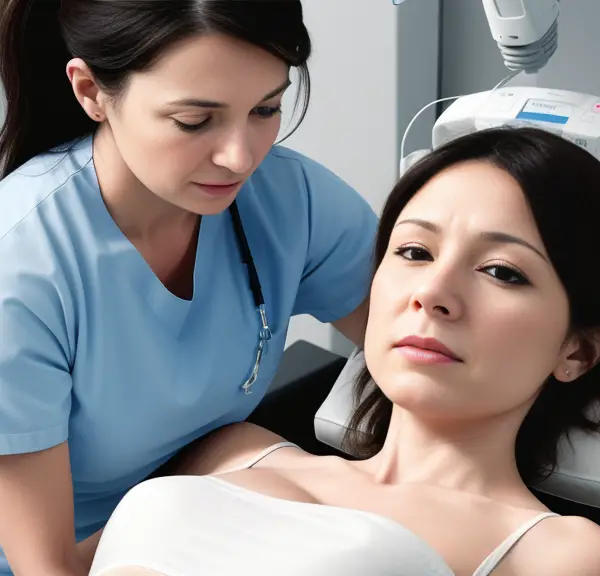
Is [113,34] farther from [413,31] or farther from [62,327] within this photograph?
[413,31]

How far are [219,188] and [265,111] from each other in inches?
4.3

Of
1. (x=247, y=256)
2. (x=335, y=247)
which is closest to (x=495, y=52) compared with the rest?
(x=335, y=247)

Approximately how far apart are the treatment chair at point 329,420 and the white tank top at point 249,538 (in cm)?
23

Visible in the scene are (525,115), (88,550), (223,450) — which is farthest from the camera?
(525,115)

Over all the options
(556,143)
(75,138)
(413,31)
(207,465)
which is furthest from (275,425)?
(413,31)

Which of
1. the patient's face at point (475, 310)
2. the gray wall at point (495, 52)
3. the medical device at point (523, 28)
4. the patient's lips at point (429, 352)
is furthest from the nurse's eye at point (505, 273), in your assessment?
the gray wall at point (495, 52)

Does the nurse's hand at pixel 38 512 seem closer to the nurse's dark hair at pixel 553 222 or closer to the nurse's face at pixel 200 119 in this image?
the nurse's face at pixel 200 119

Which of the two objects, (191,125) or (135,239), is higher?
(191,125)

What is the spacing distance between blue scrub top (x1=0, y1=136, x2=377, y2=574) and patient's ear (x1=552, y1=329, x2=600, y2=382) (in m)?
0.37

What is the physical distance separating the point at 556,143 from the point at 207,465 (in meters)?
0.63

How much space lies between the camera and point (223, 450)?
131cm

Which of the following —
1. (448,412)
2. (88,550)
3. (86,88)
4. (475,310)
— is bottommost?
(88,550)

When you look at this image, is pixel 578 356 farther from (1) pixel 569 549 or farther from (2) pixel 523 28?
(2) pixel 523 28

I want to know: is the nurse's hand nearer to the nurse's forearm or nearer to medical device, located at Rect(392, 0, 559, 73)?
the nurse's forearm
